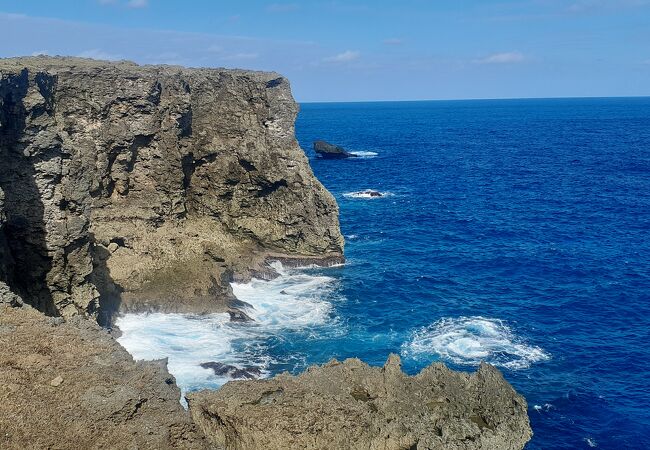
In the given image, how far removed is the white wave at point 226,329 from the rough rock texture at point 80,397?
17.2 metres

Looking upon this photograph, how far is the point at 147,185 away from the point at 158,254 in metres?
6.13

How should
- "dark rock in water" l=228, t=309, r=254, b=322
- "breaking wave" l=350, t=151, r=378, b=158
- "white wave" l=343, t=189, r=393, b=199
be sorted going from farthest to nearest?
"breaking wave" l=350, t=151, r=378, b=158 → "white wave" l=343, t=189, r=393, b=199 → "dark rock in water" l=228, t=309, r=254, b=322

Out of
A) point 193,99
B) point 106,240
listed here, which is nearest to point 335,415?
point 106,240

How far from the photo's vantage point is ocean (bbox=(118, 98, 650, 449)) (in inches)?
1510

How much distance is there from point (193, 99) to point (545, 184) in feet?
218

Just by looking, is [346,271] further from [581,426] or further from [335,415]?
[335,415]

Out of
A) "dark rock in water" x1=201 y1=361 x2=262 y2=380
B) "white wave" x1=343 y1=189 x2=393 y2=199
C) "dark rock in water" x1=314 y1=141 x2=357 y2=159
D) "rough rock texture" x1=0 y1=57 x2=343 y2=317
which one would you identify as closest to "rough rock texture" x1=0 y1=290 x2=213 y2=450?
"rough rock texture" x1=0 y1=57 x2=343 y2=317

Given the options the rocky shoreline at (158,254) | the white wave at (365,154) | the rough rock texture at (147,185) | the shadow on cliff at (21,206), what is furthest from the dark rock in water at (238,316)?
the white wave at (365,154)

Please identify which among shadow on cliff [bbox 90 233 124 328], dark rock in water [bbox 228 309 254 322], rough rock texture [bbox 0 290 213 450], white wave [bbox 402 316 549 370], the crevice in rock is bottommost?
white wave [bbox 402 316 549 370]

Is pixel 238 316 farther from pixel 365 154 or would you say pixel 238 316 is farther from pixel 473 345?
pixel 365 154

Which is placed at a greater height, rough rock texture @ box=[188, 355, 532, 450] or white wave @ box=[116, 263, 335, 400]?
rough rock texture @ box=[188, 355, 532, 450]

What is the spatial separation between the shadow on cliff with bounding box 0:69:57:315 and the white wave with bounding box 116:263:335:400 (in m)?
8.85

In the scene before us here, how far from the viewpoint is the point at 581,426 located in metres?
34.2

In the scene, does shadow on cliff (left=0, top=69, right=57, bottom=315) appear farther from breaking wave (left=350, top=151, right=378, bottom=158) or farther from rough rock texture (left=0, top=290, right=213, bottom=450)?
breaking wave (left=350, top=151, right=378, bottom=158)
